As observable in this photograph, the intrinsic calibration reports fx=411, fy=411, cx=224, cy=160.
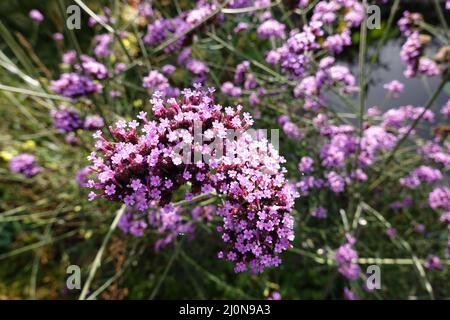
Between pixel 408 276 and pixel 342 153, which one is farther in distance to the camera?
pixel 408 276

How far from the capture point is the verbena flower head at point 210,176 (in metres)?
1.24

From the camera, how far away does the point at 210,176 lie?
1.30 m

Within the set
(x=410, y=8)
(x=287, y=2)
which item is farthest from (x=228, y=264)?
(x=410, y=8)

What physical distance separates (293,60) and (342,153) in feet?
1.73

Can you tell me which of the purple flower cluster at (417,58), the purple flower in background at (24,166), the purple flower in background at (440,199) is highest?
the purple flower cluster at (417,58)

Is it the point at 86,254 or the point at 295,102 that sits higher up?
the point at 295,102

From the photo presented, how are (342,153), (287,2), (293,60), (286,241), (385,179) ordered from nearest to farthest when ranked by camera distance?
(286,241)
(293,60)
(342,153)
(287,2)
(385,179)

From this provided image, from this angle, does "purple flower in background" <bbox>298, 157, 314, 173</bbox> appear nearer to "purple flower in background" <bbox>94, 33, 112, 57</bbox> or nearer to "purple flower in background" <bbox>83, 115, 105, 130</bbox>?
"purple flower in background" <bbox>83, 115, 105, 130</bbox>

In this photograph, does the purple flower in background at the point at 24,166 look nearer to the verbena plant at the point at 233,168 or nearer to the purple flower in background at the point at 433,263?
the verbena plant at the point at 233,168

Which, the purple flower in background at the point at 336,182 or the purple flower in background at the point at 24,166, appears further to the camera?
the purple flower in background at the point at 24,166

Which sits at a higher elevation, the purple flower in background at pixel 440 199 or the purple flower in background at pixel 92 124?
the purple flower in background at pixel 92 124

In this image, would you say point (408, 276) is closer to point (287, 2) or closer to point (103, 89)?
point (287, 2)

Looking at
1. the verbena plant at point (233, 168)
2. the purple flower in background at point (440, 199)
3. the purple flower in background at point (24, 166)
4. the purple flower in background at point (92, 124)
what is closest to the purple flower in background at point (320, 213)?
the verbena plant at point (233, 168)

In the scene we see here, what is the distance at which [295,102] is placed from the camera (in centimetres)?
255
